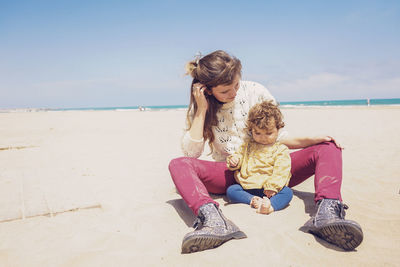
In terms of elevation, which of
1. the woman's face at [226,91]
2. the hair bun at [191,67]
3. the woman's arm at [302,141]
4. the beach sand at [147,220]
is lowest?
the beach sand at [147,220]

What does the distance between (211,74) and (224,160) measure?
1.03 m

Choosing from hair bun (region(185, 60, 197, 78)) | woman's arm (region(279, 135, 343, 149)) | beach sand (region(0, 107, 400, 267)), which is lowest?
beach sand (region(0, 107, 400, 267))

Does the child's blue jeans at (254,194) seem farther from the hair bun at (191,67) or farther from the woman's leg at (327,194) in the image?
the hair bun at (191,67)

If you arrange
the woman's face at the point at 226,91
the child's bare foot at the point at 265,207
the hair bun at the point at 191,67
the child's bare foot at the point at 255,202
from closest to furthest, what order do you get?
1. the child's bare foot at the point at 265,207
2. the child's bare foot at the point at 255,202
3. the woman's face at the point at 226,91
4. the hair bun at the point at 191,67

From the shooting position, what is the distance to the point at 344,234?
2.00 meters

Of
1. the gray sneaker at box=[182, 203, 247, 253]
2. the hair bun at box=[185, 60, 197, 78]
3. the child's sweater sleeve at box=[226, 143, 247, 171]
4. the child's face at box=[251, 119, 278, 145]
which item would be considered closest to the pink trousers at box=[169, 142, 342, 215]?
the gray sneaker at box=[182, 203, 247, 253]

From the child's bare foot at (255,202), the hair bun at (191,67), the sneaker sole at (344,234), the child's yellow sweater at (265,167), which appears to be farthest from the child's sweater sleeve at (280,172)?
the hair bun at (191,67)

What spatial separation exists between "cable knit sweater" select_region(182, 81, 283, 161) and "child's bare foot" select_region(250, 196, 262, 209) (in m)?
0.63

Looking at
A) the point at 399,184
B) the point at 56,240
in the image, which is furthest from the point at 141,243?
the point at 399,184

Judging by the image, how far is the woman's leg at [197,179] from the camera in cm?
247

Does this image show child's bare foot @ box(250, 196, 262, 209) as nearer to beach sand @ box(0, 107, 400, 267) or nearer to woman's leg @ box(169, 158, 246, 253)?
beach sand @ box(0, 107, 400, 267)

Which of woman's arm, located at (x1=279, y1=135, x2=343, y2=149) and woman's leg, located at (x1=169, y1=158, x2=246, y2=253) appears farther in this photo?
woman's arm, located at (x1=279, y1=135, x2=343, y2=149)

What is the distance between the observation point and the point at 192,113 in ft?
10.7

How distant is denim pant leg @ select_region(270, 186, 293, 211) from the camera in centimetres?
272
